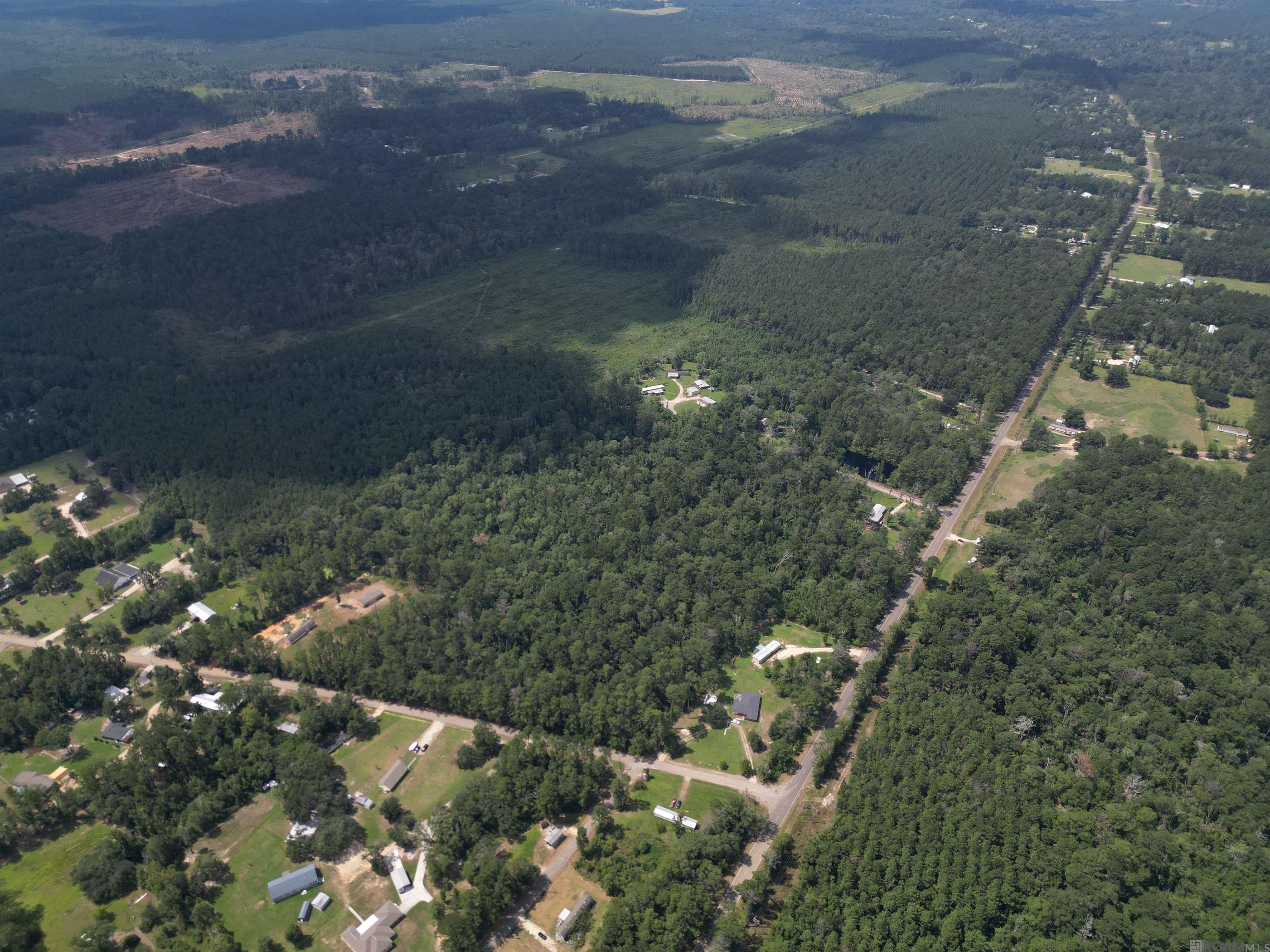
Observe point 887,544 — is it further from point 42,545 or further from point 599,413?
point 42,545

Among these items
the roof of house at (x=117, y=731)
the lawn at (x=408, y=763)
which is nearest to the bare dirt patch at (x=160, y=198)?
the roof of house at (x=117, y=731)

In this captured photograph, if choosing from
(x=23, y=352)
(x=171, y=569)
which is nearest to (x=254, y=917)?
(x=171, y=569)

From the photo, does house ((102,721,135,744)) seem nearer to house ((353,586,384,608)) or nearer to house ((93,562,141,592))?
house ((93,562,141,592))

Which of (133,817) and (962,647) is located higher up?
(962,647)

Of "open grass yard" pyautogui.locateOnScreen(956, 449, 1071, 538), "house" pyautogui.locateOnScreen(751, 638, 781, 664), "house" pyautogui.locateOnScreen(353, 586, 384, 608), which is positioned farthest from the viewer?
"open grass yard" pyautogui.locateOnScreen(956, 449, 1071, 538)

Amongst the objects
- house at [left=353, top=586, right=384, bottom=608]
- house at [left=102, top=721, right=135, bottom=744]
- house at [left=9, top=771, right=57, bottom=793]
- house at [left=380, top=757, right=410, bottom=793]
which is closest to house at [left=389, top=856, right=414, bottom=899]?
house at [left=380, top=757, right=410, bottom=793]

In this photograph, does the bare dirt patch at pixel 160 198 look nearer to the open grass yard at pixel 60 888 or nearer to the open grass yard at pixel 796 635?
the open grass yard at pixel 60 888
